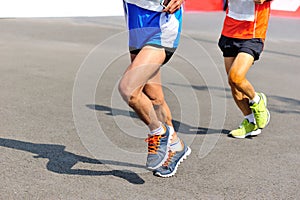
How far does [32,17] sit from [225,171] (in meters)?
14.3

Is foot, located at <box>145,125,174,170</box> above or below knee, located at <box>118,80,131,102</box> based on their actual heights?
below

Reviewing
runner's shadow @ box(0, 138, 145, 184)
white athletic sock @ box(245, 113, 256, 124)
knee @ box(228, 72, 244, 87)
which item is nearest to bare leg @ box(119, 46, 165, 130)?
runner's shadow @ box(0, 138, 145, 184)

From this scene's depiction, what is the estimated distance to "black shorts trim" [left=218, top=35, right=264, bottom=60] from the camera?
5996 millimetres

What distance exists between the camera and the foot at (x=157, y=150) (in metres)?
4.68

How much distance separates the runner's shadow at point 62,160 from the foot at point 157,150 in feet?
0.57

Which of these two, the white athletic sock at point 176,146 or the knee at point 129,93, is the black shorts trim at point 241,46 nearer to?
the white athletic sock at point 176,146

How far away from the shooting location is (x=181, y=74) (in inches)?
403

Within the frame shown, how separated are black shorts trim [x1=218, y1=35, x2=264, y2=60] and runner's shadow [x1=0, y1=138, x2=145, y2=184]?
5.66ft

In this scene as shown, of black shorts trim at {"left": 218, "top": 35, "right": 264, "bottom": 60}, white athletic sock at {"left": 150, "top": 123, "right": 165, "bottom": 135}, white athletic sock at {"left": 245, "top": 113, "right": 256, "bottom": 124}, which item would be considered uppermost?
black shorts trim at {"left": 218, "top": 35, "right": 264, "bottom": 60}

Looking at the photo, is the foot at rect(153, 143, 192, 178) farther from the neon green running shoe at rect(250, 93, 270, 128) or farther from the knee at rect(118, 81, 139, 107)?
the neon green running shoe at rect(250, 93, 270, 128)

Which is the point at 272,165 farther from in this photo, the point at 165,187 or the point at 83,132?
the point at 83,132

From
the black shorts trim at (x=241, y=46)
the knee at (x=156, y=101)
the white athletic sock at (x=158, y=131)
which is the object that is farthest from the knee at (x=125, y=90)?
the black shorts trim at (x=241, y=46)

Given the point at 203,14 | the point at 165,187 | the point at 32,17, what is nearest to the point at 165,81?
the point at 165,187

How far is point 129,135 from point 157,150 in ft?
4.77
